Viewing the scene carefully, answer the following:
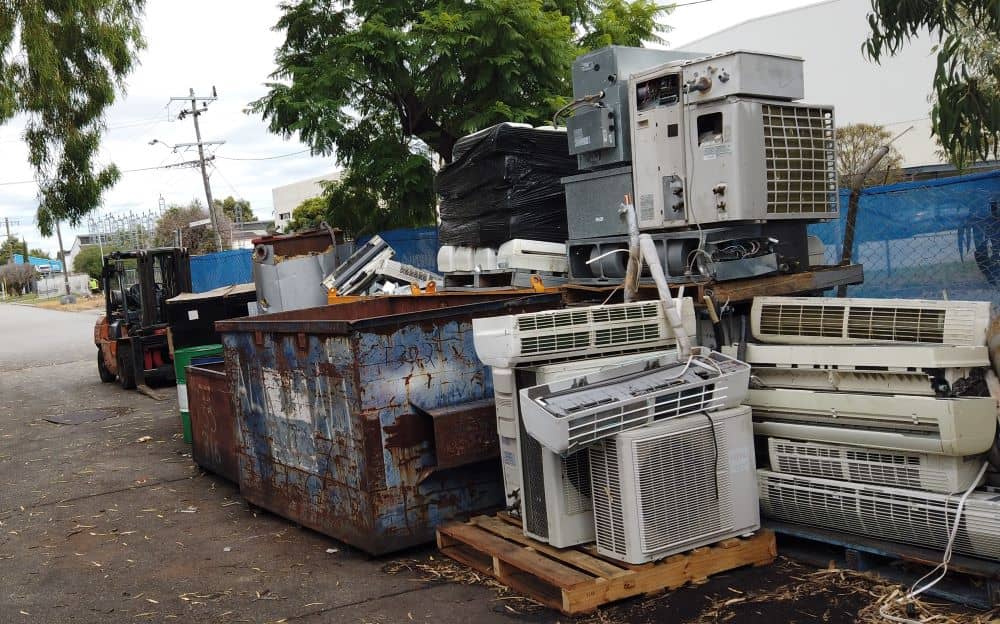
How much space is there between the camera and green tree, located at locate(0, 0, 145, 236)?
14.1m

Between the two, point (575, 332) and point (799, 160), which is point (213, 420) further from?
point (799, 160)

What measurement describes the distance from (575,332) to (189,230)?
4920 centimetres

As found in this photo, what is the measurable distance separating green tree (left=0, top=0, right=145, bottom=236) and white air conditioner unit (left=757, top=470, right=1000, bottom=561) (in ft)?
43.9

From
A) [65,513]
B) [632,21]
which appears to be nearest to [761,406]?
[65,513]

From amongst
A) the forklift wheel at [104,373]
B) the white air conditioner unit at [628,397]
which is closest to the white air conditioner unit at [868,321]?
the white air conditioner unit at [628,397]

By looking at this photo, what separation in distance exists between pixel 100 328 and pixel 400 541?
13.8 m

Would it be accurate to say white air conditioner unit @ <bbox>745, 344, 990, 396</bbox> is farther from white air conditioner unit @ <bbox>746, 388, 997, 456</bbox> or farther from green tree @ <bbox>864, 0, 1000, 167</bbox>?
green tree @ <bbox>864, 0, 1000, 167</bbox>

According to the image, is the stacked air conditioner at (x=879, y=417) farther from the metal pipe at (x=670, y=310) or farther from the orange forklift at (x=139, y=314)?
the orange forklift at (x=139, y=314)

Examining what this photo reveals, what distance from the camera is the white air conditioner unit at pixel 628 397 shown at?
428 centimetres

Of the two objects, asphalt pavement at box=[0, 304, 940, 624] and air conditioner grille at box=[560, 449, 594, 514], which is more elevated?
air conditioner grille at box=[560, 449, 594, 514]

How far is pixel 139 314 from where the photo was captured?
16.6 m

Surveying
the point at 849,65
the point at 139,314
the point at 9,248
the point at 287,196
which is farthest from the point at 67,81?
the point at 9,248

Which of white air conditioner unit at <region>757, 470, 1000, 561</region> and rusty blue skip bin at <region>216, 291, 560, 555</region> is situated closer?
white air conditioner unit at <region>757, 470, 1000, 561</region>

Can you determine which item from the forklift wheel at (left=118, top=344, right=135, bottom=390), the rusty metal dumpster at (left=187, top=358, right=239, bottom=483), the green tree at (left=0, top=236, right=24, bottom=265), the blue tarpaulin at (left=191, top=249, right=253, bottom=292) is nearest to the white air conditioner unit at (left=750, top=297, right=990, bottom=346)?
the rusty metal dumpster at (left=187, top=358, right=239, bottom=483)
